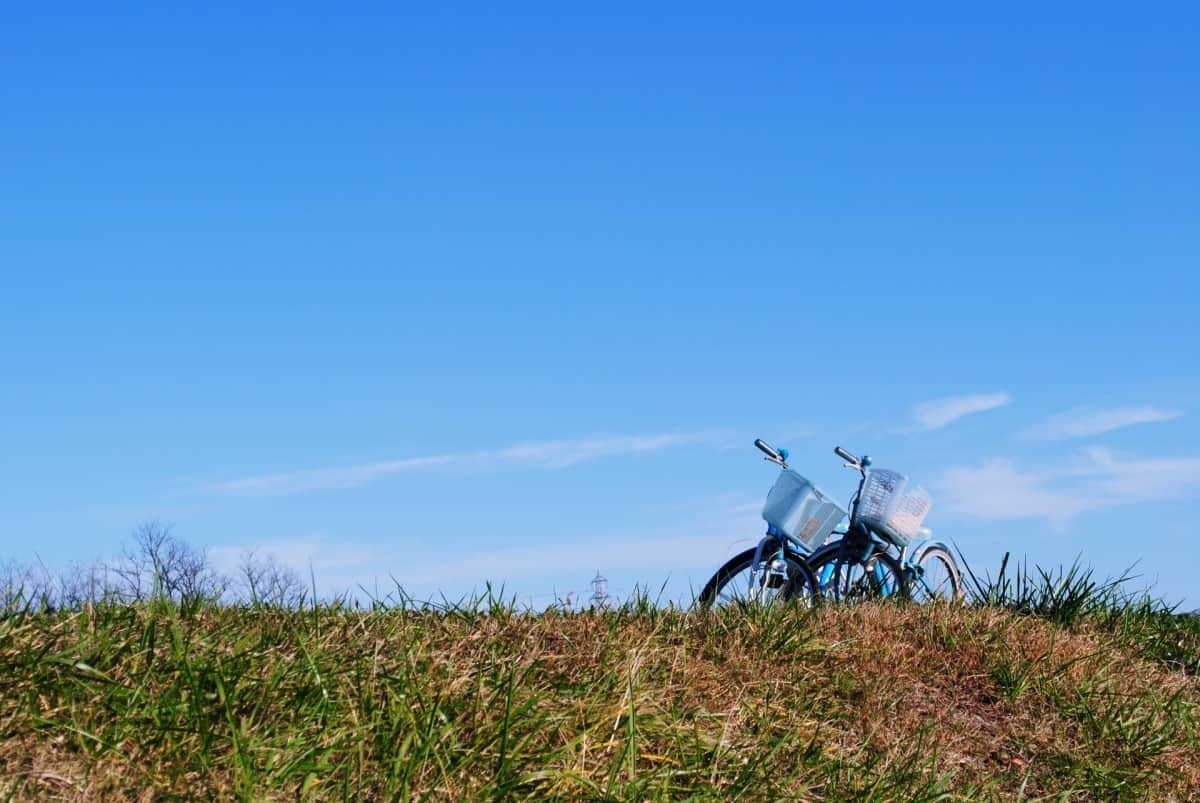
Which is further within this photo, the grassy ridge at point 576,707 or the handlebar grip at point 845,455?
the handlebar grip at point 845,455

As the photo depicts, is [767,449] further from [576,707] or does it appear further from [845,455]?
[576,707]

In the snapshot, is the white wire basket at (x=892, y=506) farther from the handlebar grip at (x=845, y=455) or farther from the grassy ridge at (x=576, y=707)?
the grassy ridge at (x=576, y=707)

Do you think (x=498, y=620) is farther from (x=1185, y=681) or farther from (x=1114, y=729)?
(x=1185, y=681)

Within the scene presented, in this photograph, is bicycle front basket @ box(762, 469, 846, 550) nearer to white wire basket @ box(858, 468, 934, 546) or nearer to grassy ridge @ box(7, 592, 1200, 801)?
white wire basket @ box(858, 468, 934, 546)

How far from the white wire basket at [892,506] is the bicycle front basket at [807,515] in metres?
0.27

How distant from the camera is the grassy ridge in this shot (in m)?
4.14

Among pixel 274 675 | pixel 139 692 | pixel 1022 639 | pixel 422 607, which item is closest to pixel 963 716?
pixel 1022 639

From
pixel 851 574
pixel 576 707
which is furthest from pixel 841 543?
pixel 576 707

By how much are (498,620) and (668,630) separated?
2.94 ft

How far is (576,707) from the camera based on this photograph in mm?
4828

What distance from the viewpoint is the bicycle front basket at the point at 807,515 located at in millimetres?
9320

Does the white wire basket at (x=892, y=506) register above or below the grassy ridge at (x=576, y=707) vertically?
above

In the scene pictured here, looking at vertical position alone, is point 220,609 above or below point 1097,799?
above

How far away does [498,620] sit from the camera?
19.4 feet
